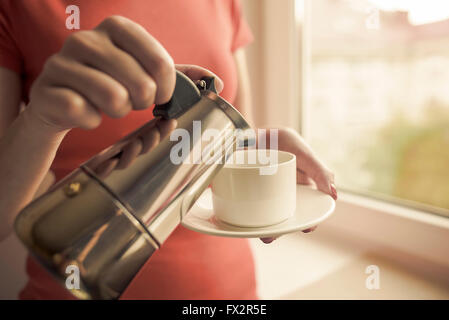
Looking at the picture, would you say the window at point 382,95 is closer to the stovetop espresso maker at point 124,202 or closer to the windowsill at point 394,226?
the windowsill at point 394,226

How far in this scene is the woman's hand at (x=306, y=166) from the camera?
0.48 m

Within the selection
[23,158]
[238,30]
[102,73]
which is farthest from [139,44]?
[238,30]

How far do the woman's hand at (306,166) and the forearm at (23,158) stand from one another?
0.28 metres

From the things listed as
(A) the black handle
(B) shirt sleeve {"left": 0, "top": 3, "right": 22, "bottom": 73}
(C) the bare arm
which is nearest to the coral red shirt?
(B) shirt sleeve {"left": 0, "top": 3, "right": 22, "bottom": 73}

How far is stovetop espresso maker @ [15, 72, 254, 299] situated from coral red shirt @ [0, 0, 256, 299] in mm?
243

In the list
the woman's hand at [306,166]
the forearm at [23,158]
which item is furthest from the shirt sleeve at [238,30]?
the forearm at [23,158]

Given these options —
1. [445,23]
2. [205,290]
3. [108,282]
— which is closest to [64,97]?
[108,282]

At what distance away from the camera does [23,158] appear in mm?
364

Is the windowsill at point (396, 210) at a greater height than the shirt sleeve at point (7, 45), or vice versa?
the shirt sleeve at point (7, 45)

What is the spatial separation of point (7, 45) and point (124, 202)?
351 millimetres

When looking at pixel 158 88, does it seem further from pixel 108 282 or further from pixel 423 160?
pixel 423 160

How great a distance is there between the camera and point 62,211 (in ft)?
0.90

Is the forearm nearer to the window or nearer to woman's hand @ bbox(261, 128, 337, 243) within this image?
woman's hand @ bbox(261, 128, 337, 243)

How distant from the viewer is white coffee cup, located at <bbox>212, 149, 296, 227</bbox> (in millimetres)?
396
